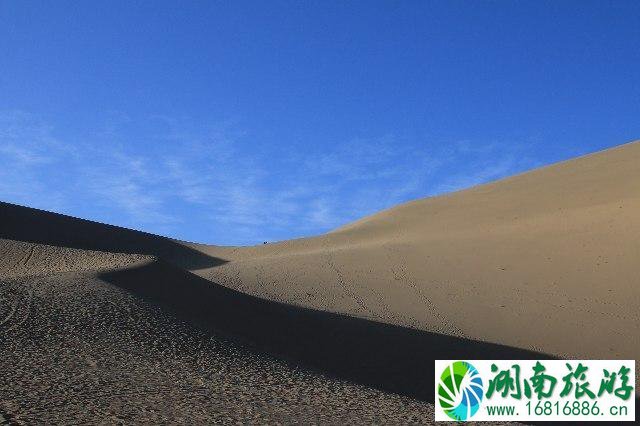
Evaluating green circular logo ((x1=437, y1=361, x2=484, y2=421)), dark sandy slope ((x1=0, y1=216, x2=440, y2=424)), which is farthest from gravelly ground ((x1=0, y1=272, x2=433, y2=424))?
green circular logo ((x1=437, y1=361, x2=484, y2=421))

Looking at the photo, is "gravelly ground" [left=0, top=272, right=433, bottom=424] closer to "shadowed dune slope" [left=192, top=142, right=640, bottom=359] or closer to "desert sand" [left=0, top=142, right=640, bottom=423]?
"desert sand" [left=0, top=142, right=640, bottom=423]

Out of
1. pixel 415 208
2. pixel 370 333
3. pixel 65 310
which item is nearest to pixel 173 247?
pixel 415 208

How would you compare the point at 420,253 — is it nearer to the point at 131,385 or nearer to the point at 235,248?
the point at 235,248

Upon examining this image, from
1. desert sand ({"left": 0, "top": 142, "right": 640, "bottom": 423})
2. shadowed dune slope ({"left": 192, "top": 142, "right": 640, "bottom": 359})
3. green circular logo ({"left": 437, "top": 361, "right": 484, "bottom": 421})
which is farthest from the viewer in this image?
shadowed dune slope ({"left": 192, "top": 142, "right": 640, "bottom": 359})

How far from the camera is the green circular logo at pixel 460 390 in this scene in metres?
7.15

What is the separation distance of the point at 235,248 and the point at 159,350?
2478 cm

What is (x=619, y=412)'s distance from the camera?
7.64 metres

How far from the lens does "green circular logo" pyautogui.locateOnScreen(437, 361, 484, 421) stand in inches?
282

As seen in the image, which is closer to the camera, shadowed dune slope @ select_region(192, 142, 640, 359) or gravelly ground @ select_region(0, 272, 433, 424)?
gravelly ground @ select_region(0, 272, 433, 424)

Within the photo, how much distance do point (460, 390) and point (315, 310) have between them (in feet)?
29.3

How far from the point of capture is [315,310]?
16125 millimetres

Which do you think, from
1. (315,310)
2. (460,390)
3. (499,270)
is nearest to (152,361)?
(460,390)

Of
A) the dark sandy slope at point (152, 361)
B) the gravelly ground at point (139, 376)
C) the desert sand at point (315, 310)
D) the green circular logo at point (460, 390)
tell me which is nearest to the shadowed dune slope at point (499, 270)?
the desert sand at point (315, 310)

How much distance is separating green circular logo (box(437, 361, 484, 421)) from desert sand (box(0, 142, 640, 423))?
0.27 m
